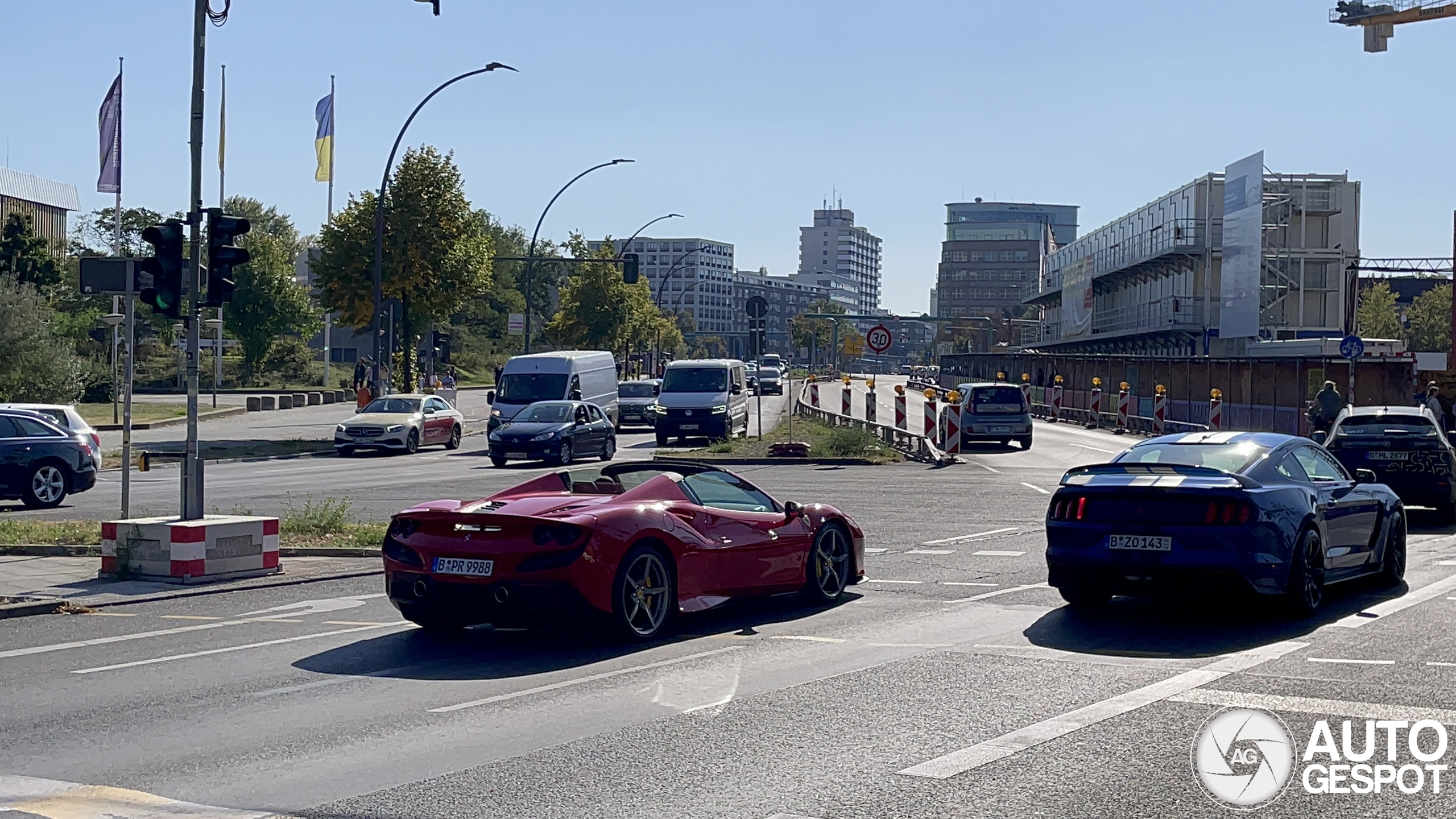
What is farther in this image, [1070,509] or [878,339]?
[878,339]

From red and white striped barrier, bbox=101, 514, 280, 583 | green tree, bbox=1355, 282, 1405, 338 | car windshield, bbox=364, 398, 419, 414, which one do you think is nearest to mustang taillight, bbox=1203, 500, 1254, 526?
red and white striped barrier, bbox=101, 514, 280, 583

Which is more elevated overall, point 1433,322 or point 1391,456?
point 1433,322

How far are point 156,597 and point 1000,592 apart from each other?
23.3 feet

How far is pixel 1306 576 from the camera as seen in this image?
440 inches

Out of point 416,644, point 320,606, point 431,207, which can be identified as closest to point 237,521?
point 320,606

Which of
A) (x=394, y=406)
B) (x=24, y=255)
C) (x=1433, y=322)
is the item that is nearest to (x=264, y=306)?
(x=24, y=255)

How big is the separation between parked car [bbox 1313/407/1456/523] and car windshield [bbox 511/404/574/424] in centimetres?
1877

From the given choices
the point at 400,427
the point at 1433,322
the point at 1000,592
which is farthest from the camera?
the point at 1433,322

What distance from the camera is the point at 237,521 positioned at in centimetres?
1425

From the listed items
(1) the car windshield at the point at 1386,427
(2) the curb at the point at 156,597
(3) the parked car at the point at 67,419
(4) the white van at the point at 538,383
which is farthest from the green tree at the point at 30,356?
(1) the car windshield at the point at 1386,427

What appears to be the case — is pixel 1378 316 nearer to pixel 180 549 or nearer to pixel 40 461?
pixel 40 461

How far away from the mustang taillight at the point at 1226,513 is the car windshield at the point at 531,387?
30.5 meters

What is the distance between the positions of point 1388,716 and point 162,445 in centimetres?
3527

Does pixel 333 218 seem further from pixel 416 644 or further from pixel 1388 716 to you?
pixel 1388 716
